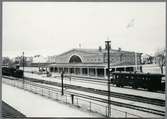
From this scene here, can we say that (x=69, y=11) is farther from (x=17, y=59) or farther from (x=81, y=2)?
(x=17, y=59)

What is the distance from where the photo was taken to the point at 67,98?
76.2 inches

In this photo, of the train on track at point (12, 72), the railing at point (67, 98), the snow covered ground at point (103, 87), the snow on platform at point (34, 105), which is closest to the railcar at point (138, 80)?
the snow covered ground at point (103, 87)

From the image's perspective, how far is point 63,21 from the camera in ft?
6.41

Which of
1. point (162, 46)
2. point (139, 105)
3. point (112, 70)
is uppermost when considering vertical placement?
point (162, 46)

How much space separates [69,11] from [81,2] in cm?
13

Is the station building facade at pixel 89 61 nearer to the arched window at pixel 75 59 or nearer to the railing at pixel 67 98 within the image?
the arched window at pixel 75 59

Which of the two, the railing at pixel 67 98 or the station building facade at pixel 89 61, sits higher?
the station building facade at pixel 89 61

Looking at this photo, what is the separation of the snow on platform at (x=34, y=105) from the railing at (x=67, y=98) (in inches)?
1.6

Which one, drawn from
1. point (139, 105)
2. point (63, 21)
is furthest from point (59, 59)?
point (139, 105)

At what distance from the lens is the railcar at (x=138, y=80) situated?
6.07ft

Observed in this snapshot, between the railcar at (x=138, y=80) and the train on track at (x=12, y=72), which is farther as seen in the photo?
the train on track at (x=12, y=72)

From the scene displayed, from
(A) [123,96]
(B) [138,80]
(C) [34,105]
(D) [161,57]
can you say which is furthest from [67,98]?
(D) [161,57]

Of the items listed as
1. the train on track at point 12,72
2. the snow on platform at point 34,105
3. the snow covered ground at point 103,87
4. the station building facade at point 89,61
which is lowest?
Answer: the snow on platform at point 34,105

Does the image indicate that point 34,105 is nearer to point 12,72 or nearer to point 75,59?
point 12,72
